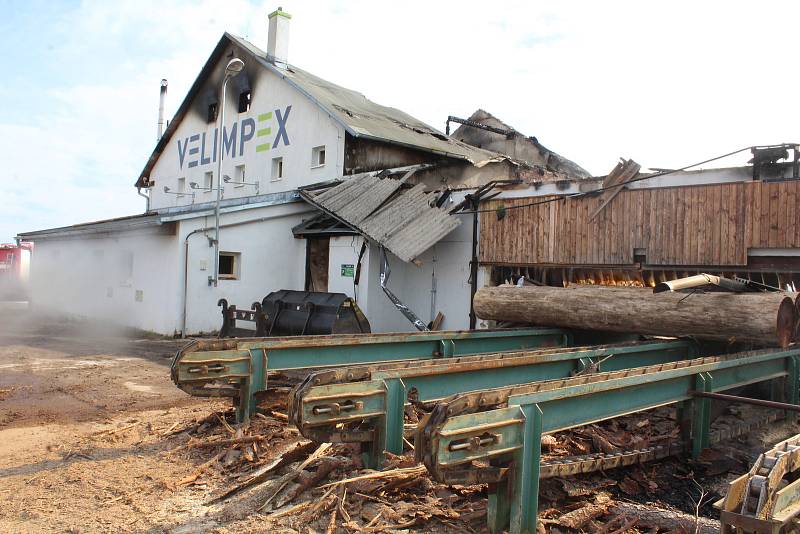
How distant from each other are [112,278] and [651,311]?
15.1 metres

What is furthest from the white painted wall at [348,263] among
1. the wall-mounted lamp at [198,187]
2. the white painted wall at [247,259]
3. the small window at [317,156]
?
the wall-mounted lamp at [198,187]

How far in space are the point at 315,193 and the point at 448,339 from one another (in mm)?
9782

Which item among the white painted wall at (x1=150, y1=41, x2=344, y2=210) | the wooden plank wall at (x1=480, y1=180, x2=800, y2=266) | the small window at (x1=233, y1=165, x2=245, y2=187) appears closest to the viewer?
the wooden plank wall at (x1=480, y1=180, x2=800, y2=266)

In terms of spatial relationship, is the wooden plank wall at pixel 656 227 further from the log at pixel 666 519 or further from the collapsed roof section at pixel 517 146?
the collapsed roof section at pixel 517 146

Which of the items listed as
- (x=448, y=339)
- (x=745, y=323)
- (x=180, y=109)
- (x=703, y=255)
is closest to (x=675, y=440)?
(x=745, y=323)

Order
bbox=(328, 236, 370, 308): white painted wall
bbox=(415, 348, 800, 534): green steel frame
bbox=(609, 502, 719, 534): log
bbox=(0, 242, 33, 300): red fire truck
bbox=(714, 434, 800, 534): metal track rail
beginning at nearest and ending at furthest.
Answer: bbox=(714, 434, 800, 534): metal track rail, bbox=(415, 348, 800, 534): green steel frame, bbox=(609, 502, 719, 534): log, bbox=(328, 236, 370, 308): white painted wall, bbox=(0, 242, 33, 300): red fire truck

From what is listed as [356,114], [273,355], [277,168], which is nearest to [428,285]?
[273,355]

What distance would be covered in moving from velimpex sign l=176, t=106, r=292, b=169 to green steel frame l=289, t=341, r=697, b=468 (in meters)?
16.0

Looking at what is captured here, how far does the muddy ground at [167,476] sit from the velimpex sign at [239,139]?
1333cm

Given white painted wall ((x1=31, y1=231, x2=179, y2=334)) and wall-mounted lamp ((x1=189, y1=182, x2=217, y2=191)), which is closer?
white painted wall ((x1=31, y1=231, x2=179, y2=334))

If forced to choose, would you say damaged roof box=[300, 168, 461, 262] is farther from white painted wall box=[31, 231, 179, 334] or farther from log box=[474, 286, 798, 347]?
white painted wall box=[31, 231, 179, 334]

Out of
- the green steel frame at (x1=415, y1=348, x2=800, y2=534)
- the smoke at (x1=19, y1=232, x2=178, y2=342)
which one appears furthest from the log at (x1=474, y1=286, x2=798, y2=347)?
the smoke at (x1=19, y1=232, x2=178, y2=342)

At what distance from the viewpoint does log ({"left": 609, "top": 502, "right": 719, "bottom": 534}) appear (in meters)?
4.02

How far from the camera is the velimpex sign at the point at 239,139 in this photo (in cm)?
2023
